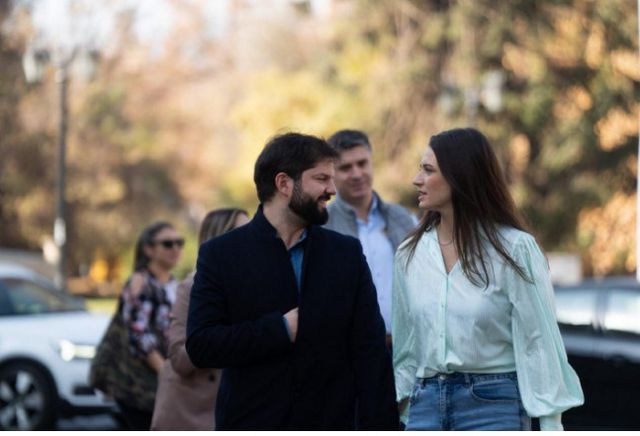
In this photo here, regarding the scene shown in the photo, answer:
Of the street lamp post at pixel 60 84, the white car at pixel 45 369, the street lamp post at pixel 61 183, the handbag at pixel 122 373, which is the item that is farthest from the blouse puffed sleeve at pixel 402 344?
the street lamp post at pixel 61 183

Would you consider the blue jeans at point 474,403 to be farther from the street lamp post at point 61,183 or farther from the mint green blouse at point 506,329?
the street lamp post at point 61,183

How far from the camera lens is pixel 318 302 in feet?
15.5

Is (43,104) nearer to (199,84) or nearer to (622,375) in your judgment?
(199,84)

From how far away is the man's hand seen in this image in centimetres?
461

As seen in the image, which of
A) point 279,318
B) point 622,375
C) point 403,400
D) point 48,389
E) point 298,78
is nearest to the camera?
point 279,318

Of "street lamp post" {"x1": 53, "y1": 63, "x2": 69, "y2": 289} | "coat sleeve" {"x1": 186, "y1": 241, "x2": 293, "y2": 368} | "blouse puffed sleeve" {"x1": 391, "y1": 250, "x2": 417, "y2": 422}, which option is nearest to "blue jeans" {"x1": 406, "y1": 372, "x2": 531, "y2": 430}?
"blouse puffed sleeve" {"x1": 391, "y1": 250, "x2": 417, "y2": 422}

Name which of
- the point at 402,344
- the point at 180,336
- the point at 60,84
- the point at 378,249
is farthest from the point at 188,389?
the point at 60,84

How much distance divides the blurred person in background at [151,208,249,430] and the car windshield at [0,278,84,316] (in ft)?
26.8

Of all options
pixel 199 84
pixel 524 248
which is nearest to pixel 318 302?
pixel 524 248

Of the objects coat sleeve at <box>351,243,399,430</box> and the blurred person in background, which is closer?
coat sleeve at <box>351,243,399,430</box>

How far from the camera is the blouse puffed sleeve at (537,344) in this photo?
4.84 meters

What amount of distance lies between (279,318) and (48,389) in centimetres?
982

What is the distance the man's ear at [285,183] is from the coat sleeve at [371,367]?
0.36m

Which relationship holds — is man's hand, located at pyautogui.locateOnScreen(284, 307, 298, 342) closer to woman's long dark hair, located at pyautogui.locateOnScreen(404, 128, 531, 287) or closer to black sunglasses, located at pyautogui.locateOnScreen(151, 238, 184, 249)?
woman's long dark hair, located at pyautogui.locateOnScreen(404, 128, 531, 287)
